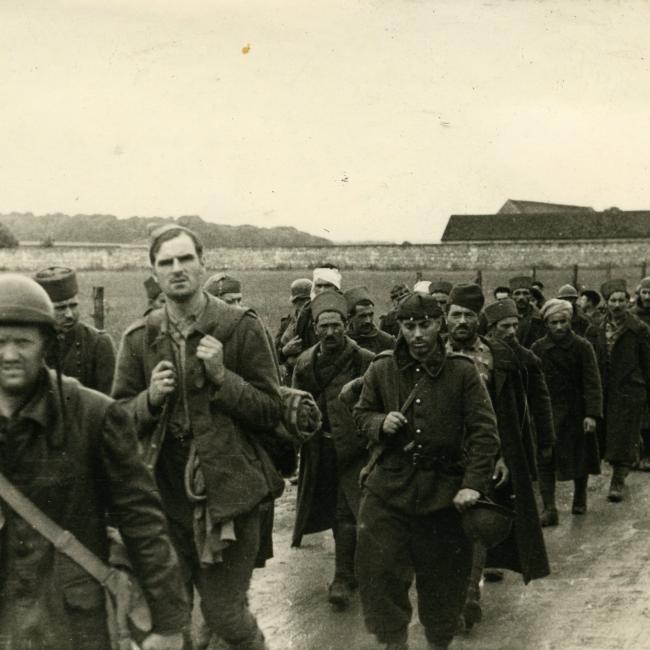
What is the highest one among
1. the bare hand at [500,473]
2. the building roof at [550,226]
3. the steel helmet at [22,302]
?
the building roof at [550,226]

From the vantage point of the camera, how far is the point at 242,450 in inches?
188

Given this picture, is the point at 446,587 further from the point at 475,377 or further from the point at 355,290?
the point at 355,290

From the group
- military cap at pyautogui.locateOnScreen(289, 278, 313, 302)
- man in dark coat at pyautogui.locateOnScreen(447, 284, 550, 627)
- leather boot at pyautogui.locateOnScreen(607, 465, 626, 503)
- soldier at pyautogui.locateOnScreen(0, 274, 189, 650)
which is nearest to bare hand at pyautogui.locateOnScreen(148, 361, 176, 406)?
soldier at pyautogui.locateOnScreen(0, 274, 189, 650)

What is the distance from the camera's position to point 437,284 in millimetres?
11422

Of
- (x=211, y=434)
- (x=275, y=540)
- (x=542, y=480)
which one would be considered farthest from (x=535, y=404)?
(x=211, y=434)

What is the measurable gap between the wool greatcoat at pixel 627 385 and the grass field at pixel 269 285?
30.7ft

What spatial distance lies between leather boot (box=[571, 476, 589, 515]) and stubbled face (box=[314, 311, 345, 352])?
3.84 m

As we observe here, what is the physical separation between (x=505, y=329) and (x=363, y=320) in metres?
1.31

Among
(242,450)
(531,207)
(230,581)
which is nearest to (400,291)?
(242,450)

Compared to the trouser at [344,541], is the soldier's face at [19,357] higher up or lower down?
higher up

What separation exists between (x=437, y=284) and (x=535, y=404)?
11.1 feet

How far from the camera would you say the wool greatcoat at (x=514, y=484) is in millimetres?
6875

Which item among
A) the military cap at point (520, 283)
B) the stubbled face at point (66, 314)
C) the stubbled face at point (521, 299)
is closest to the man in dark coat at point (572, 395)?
the stubbled face at point (521, 299)

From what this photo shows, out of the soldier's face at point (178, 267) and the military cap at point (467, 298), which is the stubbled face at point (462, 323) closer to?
the military cap at point (467, 298)
